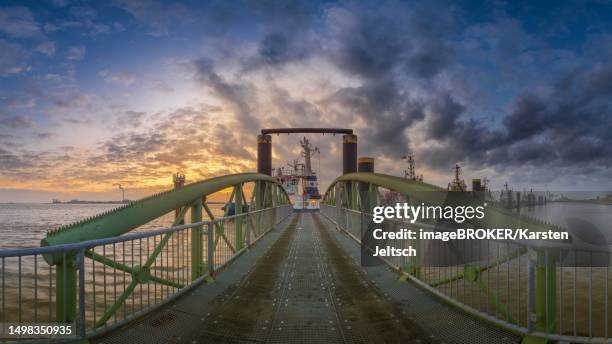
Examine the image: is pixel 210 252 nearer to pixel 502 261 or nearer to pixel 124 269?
pixel 124 269

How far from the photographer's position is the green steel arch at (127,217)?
4770 millimetres

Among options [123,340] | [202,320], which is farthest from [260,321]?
[123,340]

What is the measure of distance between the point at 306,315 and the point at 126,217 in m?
3.71

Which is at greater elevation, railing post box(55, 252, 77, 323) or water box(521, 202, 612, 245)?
railing post box(55, 252, 77, 323)

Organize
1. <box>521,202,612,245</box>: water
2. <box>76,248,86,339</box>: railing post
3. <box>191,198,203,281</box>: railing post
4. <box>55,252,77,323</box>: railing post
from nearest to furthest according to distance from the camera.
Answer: <box>76,248,86,339</box>: railing post, <box>55,252,77,323</box>: railing post, <box>191,198,203,281</box>: railing post, <box>521,202,612,245</box>: water

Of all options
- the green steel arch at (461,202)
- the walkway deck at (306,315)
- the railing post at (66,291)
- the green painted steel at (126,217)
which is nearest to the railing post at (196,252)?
the walkway deck at (306,315)

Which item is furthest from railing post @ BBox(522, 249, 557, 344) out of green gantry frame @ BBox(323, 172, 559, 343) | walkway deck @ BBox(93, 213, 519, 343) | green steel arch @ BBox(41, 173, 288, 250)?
green steel arch @ BBox(41, 173, 288, 250)

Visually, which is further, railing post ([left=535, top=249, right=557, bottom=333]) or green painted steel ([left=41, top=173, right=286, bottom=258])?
green painted steel ([left=41, top=173, right=286, bottom=258])

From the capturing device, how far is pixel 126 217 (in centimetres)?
598

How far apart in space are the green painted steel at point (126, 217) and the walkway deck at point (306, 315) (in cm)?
154

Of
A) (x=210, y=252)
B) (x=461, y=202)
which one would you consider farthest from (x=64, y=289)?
(x=461, y=202)

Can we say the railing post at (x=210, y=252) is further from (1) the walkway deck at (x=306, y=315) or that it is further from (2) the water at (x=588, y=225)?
(2) the water at (x=588, y=225)

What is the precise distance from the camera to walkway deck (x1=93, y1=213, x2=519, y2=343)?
437 cm

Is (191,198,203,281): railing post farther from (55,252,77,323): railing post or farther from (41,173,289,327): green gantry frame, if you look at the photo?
(55,252,77,323): railing post
